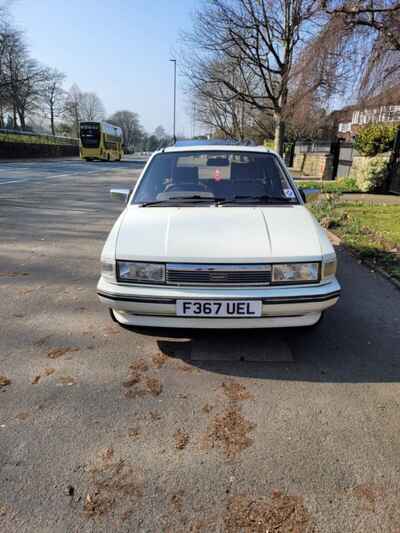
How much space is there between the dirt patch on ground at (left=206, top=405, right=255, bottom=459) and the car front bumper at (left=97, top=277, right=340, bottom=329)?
0.67 metres

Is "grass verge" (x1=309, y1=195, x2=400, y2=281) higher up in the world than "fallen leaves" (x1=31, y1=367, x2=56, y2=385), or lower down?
higher up

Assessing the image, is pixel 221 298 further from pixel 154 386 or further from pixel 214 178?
pixel 214 178

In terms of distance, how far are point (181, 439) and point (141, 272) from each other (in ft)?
4.08

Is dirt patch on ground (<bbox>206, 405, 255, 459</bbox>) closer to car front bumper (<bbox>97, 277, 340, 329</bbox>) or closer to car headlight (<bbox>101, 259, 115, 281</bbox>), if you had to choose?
car front bumper (<bbox>97, 277, 340, 329</bbox>)

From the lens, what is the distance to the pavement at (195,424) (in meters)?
1.93

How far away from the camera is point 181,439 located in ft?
7.83

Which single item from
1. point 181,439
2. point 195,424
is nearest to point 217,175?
point 195,424

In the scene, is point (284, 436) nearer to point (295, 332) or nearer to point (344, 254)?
point (295, 332)

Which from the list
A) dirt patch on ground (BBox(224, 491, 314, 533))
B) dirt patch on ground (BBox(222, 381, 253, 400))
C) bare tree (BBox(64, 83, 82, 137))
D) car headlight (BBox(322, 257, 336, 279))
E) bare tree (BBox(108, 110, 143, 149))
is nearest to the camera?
dirt patch on ground (BBox(224, 491, 314, 533))

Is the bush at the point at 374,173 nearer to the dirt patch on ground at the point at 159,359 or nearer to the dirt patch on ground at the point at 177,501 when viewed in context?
the dirt patch on ground at the point at 159,359

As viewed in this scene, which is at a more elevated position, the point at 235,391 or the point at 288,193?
the point at 288,193

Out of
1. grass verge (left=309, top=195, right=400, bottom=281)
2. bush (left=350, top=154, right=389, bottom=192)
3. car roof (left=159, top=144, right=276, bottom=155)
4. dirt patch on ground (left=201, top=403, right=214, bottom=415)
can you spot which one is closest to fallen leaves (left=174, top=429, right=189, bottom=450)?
dirt patch on ground (left=201, top=403, right=214, bottom=415)

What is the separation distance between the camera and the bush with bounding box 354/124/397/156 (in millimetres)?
14133

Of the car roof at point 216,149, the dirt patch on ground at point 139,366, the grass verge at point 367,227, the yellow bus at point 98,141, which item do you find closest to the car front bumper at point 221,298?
the dirt patch on ground at point 139,366
